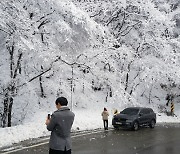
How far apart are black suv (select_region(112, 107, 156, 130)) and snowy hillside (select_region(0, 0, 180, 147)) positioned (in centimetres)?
186

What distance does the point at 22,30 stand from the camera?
1517cm

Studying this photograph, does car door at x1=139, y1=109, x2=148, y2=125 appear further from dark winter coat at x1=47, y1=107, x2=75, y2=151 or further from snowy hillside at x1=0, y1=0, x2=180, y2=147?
dark winter coat at x1=47, y1=107, x2=75, y2=151

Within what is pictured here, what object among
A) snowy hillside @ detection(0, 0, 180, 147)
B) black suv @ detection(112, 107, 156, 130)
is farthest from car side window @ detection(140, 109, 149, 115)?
snowy hillside @ detection(0, 0, 180, 147)

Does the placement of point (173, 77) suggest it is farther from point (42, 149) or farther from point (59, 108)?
point (59, 108)

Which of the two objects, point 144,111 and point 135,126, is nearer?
point 135,126

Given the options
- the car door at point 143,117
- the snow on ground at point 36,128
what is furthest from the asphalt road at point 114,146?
the car door at point 143,117

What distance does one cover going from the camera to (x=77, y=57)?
21391 millimetres

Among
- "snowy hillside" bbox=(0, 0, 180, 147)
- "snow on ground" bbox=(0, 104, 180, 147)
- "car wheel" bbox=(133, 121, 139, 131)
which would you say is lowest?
"car wheel" bbox=(133, 121, 139, 131)

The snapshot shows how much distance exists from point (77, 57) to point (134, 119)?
5.93 meters

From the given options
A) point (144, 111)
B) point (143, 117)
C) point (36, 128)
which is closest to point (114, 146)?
point (36, 128)

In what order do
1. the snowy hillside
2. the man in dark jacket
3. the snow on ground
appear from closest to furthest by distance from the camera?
the man in dark jacket
the snow on ground
the snowy hillside

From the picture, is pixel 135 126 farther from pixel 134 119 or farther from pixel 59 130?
pixel 59 130

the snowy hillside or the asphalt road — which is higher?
the snowy hillside

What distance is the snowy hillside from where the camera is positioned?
16.5 meters
